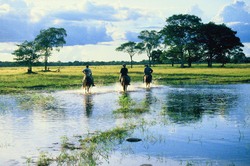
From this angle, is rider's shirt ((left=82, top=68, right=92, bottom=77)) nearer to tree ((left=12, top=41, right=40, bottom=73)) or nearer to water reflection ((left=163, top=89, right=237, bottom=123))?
water reflection ((left=163, top=89, right=237, bottom=123))

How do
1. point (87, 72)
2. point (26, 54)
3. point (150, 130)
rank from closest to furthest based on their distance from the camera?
point (150, 130) < point (87, 72) < point (26, 54)

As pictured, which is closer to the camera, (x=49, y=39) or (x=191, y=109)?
(x=191, y=109)

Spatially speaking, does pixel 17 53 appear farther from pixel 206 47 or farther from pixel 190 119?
pixel 190 119

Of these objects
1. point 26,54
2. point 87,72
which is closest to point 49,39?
point 26,54

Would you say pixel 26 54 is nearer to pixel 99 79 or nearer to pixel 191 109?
pixel 99 79

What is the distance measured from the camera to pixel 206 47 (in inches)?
3915

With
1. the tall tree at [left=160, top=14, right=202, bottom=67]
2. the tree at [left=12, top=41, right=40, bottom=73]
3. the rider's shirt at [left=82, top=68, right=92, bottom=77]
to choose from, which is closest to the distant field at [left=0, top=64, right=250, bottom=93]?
the rider's shirt at [left=82, top=68, right=92, bottom=77]

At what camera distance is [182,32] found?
310ft

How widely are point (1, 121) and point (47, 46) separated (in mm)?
77482

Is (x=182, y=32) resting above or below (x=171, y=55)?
above

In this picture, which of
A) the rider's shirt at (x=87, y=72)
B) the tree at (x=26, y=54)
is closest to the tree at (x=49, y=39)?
the tree at (x=26, y=54)

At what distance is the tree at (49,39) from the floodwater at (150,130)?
70677 mm

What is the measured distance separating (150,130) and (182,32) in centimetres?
8221

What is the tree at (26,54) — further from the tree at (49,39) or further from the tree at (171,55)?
the tree at (171,55)
